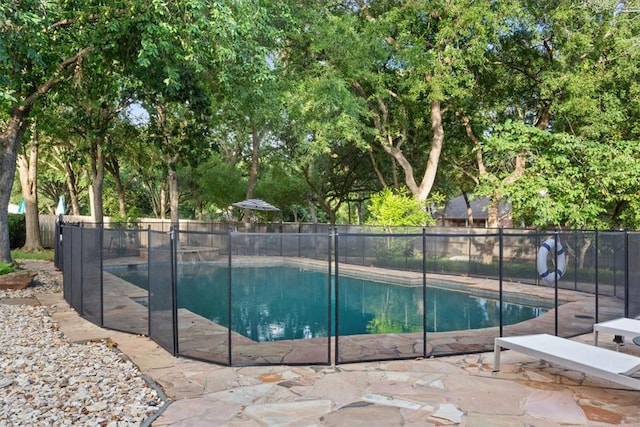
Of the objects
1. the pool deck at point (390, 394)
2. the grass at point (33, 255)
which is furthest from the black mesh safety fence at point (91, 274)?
the grass at point (33, 255)

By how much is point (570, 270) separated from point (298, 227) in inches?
531

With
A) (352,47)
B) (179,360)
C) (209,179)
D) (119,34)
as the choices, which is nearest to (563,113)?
(352,47)

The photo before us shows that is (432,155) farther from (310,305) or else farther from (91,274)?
(91,274)

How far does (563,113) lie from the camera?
15.8m

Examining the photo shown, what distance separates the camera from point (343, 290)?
1246cm

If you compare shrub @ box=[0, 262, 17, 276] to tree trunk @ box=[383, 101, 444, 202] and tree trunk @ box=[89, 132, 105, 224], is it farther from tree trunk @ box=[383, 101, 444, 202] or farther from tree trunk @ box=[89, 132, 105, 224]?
tree trunk @ box=[383, 101, 444, 202]

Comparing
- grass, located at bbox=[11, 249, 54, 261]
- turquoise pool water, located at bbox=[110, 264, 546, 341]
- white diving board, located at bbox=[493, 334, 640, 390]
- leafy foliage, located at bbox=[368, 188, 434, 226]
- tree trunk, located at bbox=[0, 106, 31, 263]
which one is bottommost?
turquoise pool water, located at bbox=[110, 264, 546, 341]

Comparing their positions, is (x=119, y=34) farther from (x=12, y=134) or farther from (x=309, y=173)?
(x=309, y=173)

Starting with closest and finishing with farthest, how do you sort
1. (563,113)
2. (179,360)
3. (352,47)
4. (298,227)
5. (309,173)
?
(179,360), (563,113), (352,47), (298,227), (309,173)

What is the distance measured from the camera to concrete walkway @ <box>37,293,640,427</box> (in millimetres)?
3973

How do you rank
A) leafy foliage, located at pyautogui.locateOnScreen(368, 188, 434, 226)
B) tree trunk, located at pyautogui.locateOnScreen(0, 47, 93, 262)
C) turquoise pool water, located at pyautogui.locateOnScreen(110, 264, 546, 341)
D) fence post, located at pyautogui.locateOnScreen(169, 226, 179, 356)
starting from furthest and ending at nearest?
1. leafy foliage, located at pyautogui.locateOnScreen(368, 188, 434, 226)
2. tree trunk, located at pyautogui.locateOnScreen(0, 47, 93, 262)
3. turquoise pool water, located at pyautogui.locateOnScreen(110, 264, 546, 341)
4. fence post, located at pyautogui.locateOnScreen(169, 226, 179, 356)

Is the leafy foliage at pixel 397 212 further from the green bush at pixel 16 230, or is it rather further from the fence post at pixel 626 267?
the green bush at pixel 16 230

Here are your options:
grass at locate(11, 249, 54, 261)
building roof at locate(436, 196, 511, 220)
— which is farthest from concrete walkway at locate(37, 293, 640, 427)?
building roof at locate(436, 196, 511, 220)

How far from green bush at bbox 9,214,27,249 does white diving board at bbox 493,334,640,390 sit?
22.5m
